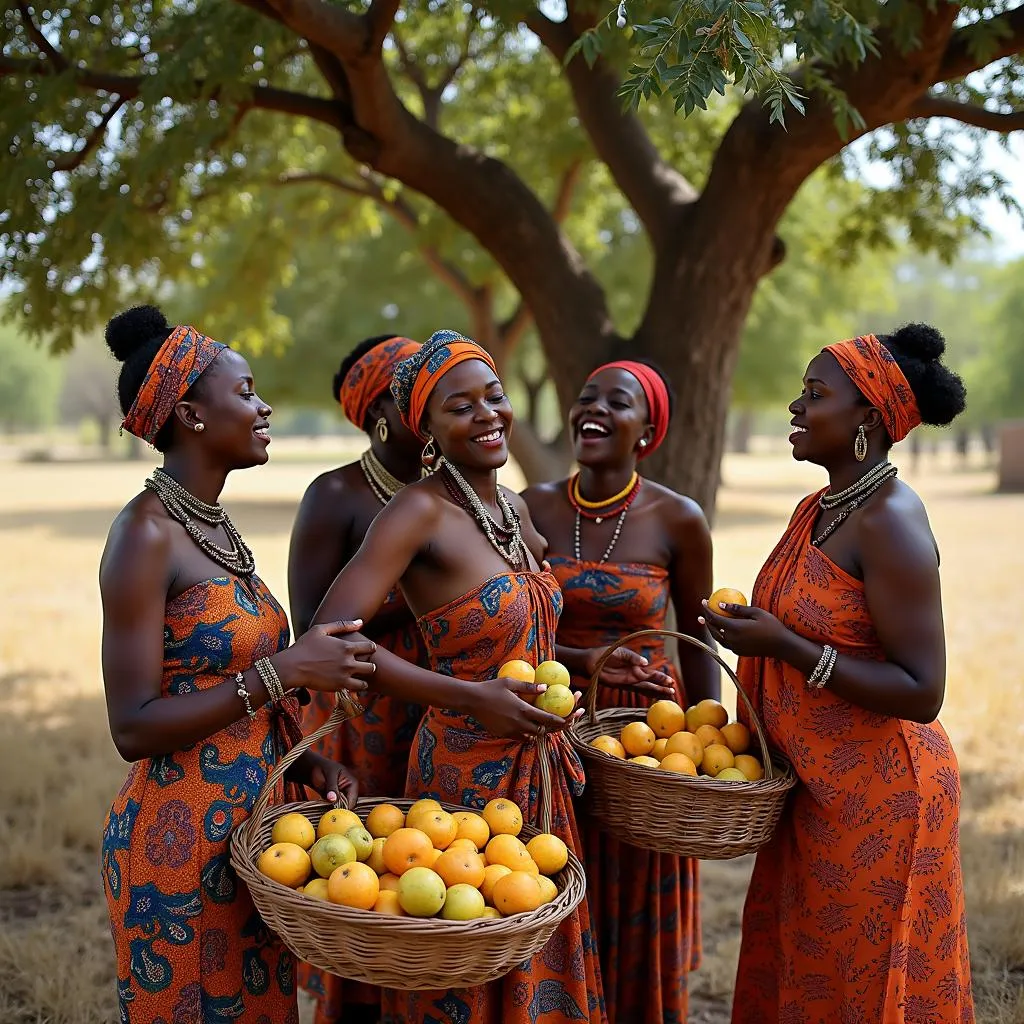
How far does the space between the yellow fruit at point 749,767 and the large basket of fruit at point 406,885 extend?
0.72 meters

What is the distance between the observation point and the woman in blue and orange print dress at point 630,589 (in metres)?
3.85

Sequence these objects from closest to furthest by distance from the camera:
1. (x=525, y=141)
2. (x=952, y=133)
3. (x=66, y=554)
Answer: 1. (x=952, y=133)
2. (x=525, y=141)
3. (x=66, y=554)

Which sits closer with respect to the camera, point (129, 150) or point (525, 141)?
point (129, 150)

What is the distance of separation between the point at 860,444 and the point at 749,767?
3.47 feet

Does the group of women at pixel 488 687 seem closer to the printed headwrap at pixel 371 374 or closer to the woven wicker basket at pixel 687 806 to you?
the woven wicker basket at pixel 687 806

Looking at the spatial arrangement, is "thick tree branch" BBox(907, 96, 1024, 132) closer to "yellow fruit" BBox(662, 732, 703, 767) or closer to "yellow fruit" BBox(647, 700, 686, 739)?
"yellow fruit" BBox(647, 700, 686, 739)

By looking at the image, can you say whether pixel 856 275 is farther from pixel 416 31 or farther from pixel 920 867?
pixel 920 867

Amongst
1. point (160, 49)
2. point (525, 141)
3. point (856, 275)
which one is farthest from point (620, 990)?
point (856, 275)

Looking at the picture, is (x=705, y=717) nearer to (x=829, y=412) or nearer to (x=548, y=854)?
(x=548, y=854)

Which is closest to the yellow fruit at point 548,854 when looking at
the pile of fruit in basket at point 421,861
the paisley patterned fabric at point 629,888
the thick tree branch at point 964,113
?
the pile of fruit in basket at point 421,861

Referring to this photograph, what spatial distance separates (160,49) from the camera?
6.31m

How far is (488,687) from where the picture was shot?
2945mm

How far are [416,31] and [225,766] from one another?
8.34 metres

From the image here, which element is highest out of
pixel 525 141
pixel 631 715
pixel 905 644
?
pixel 525 141
